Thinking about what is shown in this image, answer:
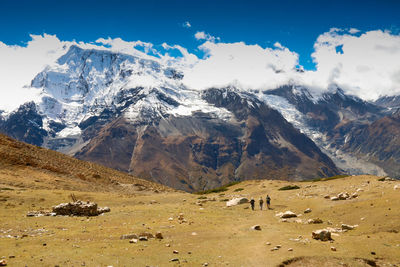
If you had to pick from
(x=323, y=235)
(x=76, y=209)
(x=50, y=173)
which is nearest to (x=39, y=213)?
(x=76, y=209)

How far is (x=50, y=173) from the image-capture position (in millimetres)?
73375

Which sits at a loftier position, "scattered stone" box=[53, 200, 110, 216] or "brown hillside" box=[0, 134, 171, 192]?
"brown hillside" box=[0, 134, 171, 192]

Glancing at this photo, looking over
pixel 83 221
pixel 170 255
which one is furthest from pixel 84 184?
pixel 170 255

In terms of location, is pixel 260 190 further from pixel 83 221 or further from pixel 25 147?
pixel 25 147

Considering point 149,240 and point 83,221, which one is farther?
point 83,221

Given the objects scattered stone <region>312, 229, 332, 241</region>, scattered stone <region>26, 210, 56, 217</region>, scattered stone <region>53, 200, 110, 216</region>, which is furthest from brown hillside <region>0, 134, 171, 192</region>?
scattered stone <region>312, 229, 332, 241</region>

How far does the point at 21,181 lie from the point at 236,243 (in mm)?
46872

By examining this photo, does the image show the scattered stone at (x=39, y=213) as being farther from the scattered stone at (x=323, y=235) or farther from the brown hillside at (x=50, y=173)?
the scattered stone at (x=323, y=235)

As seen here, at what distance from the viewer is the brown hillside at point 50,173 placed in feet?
209

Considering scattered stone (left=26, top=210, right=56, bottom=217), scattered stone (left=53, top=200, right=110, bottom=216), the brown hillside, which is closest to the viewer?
scattered stone (left=26, top=210, right=56, bottom=217)

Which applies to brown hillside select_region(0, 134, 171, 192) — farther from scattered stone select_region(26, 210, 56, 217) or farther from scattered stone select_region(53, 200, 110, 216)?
scattered stone select_region(53, 200, 110, 216)

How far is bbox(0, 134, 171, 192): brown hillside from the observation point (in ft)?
209

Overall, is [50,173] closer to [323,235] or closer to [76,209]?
[76,209]

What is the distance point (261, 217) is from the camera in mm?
43250
